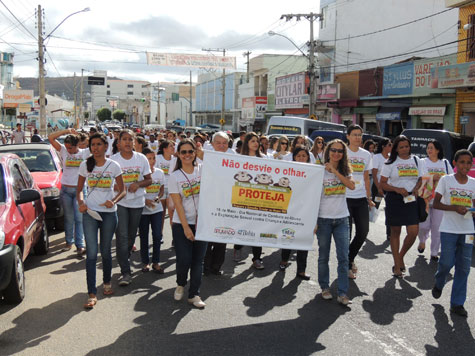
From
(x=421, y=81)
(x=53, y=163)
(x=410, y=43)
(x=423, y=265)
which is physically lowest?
(x=423, y=265)

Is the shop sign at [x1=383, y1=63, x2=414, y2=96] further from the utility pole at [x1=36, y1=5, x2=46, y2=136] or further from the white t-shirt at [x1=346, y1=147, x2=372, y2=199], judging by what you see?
the white t-shirt at [x1=346, y1=147, x2=372, y2=199]

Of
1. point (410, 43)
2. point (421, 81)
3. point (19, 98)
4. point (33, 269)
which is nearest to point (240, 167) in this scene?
point (33, 269)

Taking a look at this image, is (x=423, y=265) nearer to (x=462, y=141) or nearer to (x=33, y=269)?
(x=33, y=269)

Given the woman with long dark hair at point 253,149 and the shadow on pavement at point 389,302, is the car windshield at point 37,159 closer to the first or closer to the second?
the woman with long dark hair at point 253,149

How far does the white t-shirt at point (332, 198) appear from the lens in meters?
5.71

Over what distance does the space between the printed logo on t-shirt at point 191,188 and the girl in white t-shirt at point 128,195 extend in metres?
0.92

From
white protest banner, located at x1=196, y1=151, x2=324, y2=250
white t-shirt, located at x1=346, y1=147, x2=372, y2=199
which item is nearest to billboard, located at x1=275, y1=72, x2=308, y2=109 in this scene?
white t-shirt, located at x1=346, y1=147, x2=372, y2=199

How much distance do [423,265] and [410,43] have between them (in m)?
29.2

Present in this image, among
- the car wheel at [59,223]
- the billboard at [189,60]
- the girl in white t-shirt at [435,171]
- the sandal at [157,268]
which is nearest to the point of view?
the sandal at [157,268]

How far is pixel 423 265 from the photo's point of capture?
7559 mm

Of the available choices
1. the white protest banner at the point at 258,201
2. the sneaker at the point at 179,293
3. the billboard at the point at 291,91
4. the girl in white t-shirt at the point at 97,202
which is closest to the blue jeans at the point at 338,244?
the white protest banner at the point at 258,201

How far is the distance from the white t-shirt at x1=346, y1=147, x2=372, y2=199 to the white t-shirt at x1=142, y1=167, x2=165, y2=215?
248cm

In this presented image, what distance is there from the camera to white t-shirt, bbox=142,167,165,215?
6799 mm

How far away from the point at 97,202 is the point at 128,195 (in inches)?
23.6
